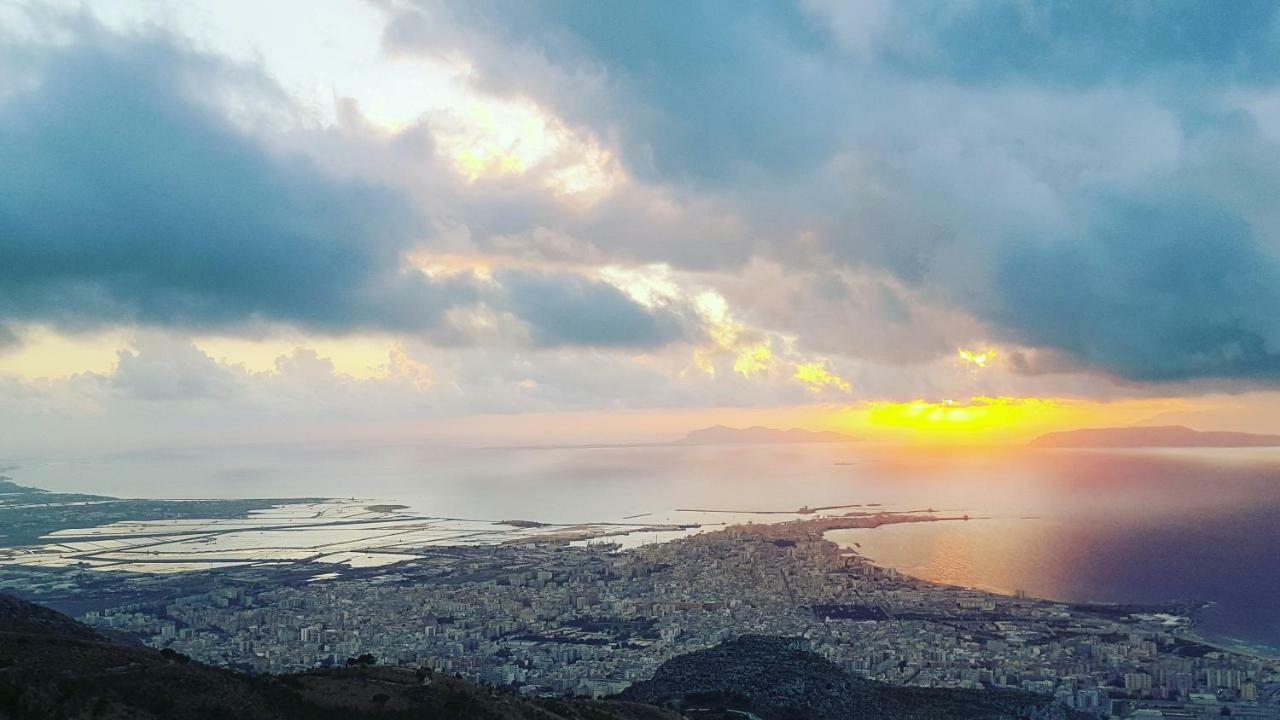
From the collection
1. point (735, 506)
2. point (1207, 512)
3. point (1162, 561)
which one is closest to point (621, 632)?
point (1162, 561)

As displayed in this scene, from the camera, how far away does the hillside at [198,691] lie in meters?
21.0

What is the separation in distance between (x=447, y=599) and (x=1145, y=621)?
54.8 metres

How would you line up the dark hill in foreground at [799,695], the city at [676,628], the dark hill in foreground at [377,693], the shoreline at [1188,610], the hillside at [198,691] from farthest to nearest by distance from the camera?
the shoreline at [1188,610]
the city at [676,628]
the dark hill in foreground at [799,695]
the dark hill in foreground at [377,693]
the hillside at [198,691]

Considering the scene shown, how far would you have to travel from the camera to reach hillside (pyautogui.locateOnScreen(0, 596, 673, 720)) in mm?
21016

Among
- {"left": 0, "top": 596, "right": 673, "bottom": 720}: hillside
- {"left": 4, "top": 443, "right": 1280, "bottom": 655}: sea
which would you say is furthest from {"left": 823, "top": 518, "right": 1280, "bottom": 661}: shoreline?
{"left": 0, "top": 596, "right": 673, "bottom": 720}: hillside

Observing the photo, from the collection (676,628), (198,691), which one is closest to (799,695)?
(676,628)

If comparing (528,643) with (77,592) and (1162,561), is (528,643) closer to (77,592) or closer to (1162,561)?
(77,592)

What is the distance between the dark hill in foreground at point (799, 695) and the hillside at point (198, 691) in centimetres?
933

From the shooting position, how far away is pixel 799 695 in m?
40.6

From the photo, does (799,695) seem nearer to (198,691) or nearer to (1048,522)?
(198,691)

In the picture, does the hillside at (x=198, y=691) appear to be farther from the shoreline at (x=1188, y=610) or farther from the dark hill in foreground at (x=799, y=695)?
the shoreline at (x=1188, y=610)

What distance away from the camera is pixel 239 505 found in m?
156

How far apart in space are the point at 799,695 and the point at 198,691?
2701 centimetres

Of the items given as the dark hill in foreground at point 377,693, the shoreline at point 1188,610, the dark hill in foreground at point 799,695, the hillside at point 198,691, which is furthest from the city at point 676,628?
the hillside at point 198,691
